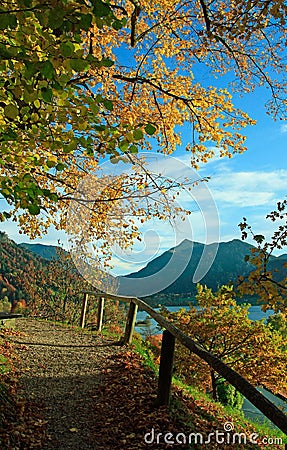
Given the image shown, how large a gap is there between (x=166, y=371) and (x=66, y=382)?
2009 millimetres

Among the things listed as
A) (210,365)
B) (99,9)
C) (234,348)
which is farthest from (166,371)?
(234,348)

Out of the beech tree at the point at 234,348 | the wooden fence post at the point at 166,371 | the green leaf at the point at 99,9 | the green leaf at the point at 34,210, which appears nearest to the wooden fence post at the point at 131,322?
the wooden fence post at the point at 166,371

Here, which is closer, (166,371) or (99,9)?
(99,9)

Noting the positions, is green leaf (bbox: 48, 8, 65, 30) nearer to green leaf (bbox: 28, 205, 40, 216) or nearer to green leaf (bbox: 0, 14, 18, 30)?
green leaf (bbox: 0, 14, 18, 30)

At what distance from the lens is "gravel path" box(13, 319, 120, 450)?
407 cm

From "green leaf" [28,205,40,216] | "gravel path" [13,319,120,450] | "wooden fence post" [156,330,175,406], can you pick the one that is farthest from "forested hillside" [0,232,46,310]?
"green leaf" [28,205,40,216]

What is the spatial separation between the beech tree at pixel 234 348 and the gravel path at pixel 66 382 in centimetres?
456

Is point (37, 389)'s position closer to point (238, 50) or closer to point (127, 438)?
point (127, 438)

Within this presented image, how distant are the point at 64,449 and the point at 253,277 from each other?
239 cm

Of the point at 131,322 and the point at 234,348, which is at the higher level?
the point at 131,322

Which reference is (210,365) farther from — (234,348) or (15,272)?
(15,272)

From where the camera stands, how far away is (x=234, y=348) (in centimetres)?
1279

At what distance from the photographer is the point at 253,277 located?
3.98 meters

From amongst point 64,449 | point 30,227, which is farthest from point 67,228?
point 64,449
